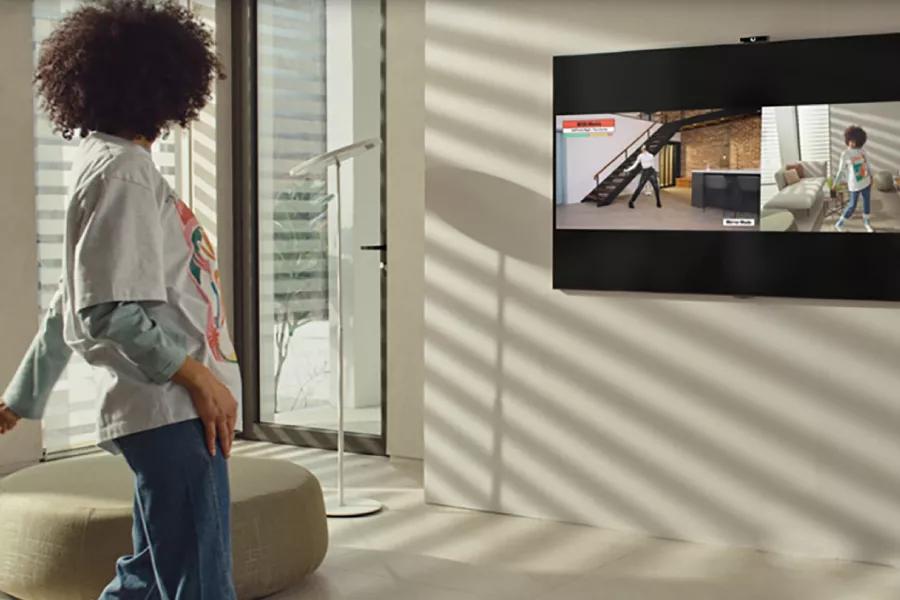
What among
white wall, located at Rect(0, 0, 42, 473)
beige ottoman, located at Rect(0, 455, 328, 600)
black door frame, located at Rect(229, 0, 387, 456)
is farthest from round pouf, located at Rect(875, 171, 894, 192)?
white wall, located at Rect(0, 0, 42, 473)

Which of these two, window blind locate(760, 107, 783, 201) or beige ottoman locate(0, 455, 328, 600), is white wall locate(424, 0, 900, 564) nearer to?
window blind locate(760, 107, 783, 201)

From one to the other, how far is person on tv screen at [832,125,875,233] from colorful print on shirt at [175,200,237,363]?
8.59ft

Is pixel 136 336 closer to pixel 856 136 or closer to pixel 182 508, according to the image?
pixel 182 508

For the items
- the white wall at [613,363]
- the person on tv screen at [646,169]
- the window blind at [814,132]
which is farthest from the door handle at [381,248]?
the window blind at [814,132]

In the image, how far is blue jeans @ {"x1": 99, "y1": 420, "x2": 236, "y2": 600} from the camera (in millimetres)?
1933

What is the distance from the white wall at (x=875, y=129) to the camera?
3.99m

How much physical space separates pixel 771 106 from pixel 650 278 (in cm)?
75

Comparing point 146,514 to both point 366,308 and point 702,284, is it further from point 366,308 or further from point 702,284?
point 366,308

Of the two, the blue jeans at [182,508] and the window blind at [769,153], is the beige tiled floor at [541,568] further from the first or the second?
the blue jeans at [182,508]

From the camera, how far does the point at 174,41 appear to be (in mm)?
2027

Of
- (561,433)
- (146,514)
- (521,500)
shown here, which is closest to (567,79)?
(561,433)

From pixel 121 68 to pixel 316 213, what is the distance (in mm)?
4275

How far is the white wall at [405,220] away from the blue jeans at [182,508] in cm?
385

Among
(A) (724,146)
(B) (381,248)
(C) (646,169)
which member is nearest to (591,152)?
(C) (646,169)
